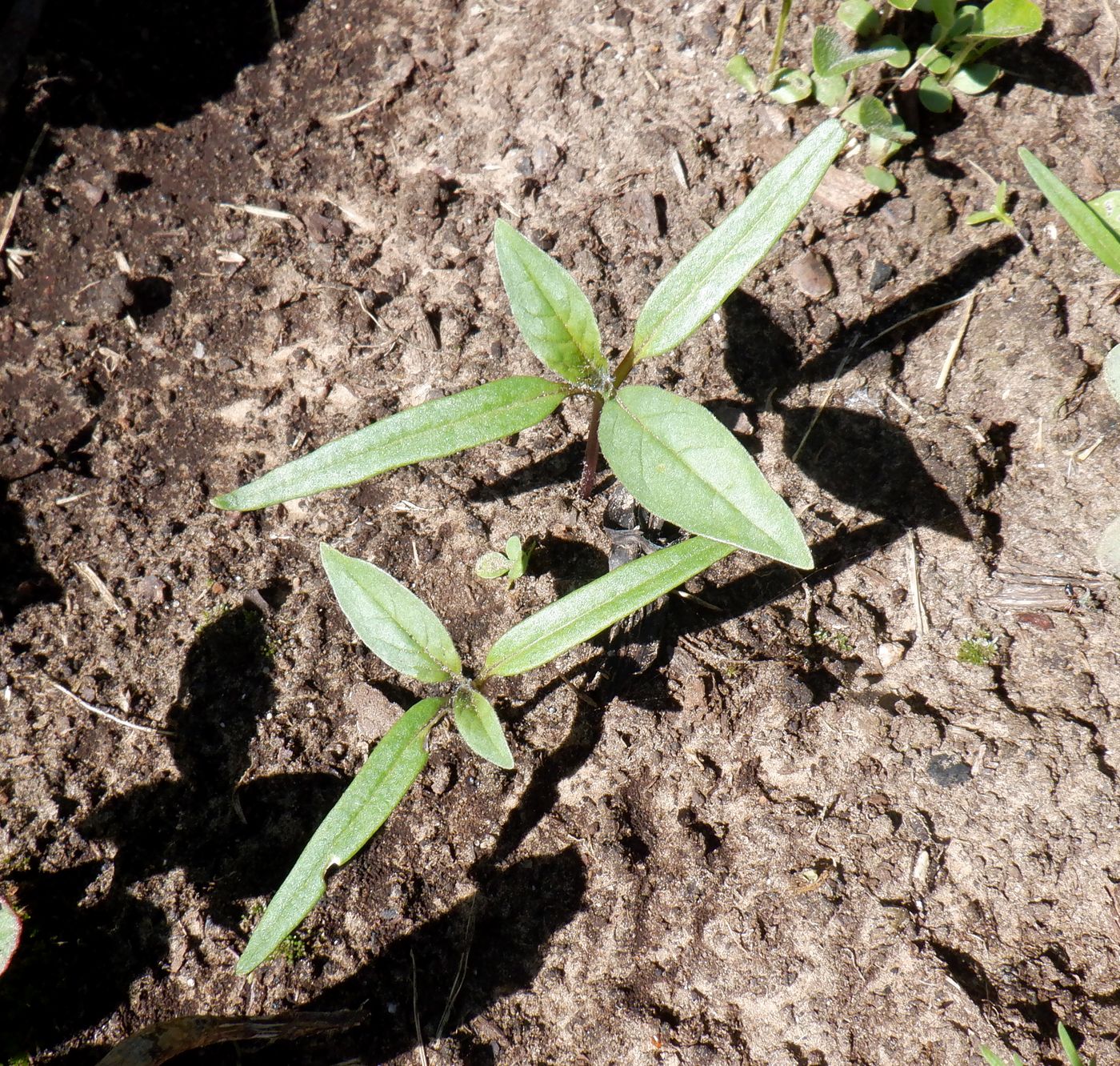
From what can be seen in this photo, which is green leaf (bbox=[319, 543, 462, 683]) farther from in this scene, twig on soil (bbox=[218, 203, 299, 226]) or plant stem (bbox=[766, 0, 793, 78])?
plant stem (bbox=[766, 0, 793, 78])

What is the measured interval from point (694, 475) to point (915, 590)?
78cm

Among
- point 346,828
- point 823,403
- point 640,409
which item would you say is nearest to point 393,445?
point 640,409

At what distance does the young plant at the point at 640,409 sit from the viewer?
1.40m

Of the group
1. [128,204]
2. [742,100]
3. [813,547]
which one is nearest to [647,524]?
[813,547]

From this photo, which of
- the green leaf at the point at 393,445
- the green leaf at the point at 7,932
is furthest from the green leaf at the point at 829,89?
the green leaf at the point at 7,932

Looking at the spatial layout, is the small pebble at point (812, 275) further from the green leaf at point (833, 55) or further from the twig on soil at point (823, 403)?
the green leaf at point (833, 55)

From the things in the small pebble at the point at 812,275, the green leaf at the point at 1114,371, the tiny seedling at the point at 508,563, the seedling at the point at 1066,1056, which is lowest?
the seedling at the point at 1066,1056

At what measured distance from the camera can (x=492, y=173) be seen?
2.30 meters

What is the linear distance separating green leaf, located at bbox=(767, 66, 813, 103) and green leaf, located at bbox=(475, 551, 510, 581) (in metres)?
1.47

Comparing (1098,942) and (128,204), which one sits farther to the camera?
(128,204)

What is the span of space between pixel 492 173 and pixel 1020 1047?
7.69ft

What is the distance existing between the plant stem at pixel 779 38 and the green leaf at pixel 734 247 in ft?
2.70

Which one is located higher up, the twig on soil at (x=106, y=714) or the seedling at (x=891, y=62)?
the seedling at (x=891, y=62)

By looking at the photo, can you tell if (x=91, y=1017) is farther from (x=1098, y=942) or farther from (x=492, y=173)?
(x=492, y=173)
